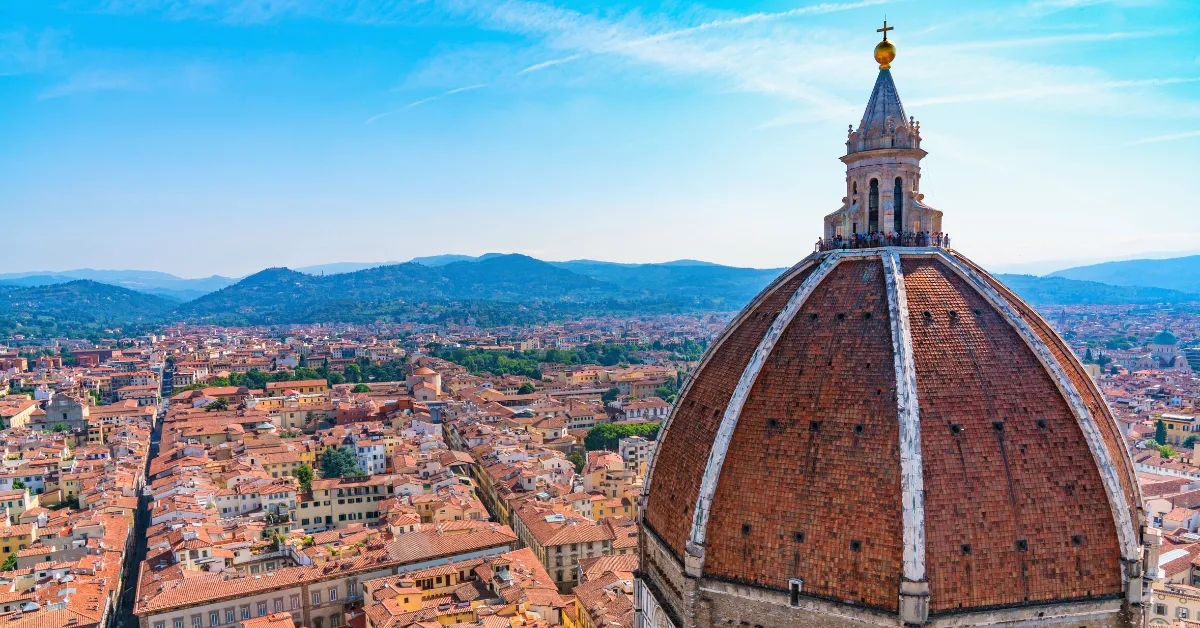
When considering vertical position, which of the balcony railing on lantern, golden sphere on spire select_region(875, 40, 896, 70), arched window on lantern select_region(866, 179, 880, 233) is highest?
golden sphere on spire select_region(875, 40, 896, 70)

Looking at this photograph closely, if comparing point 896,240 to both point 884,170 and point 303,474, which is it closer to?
point 884,170

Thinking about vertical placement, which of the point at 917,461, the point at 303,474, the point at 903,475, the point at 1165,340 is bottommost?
the point at 303,474

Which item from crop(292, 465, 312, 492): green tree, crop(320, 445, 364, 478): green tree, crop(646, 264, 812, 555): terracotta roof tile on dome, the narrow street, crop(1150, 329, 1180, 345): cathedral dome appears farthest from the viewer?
crop(1150, 329, 1180, 345): cathedral dome

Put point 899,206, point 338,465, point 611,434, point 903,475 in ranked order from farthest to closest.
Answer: point 611,434 < point 338,465 < point 899,206 < point 903,475

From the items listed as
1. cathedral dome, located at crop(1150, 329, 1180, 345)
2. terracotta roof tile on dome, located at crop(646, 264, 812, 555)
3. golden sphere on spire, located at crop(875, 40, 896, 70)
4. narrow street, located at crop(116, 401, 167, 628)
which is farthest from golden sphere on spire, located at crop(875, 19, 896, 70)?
cathedral dome, located at crop(1150, 329, 1180, 345)

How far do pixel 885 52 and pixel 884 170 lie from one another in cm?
222

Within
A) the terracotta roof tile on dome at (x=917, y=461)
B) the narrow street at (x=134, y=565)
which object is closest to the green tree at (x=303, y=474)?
the narrow street at (x=134, y=565)

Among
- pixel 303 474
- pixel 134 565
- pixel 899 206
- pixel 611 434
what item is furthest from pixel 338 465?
pixel 899 206

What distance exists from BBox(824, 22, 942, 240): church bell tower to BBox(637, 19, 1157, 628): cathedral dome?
3.44 ft

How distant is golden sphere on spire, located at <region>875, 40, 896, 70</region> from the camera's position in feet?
46.2

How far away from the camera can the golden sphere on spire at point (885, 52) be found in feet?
46.2

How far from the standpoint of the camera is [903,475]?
10633mm

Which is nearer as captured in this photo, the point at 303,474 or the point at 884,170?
the point at 884,170

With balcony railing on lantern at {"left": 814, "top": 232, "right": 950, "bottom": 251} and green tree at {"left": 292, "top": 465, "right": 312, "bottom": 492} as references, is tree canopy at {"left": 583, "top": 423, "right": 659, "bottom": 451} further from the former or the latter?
balcony railing on lantern at {"left": 814, "top": 232, "right": 950, "bottom": 251}
